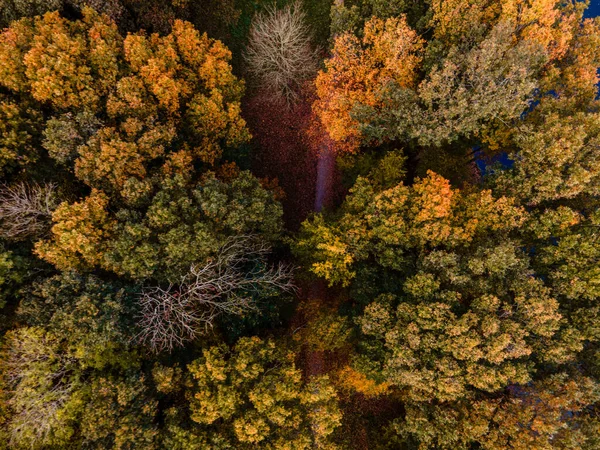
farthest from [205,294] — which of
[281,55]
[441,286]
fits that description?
[281,55]

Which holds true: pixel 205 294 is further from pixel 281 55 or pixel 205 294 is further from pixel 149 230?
pixel 281 55

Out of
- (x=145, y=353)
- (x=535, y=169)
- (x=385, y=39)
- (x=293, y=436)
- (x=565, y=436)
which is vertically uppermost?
(x=385, y=39)

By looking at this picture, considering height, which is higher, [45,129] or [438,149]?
[438,149]

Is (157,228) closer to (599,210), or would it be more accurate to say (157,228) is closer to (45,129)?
(45,129)

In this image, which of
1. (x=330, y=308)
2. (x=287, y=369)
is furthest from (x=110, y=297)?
(x=330, y=308)

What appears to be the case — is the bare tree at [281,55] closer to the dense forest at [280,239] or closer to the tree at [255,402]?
the dense forest at [280,239]

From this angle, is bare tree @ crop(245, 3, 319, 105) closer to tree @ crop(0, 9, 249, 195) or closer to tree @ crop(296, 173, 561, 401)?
tree @ crop(0, 9, 249, 195)

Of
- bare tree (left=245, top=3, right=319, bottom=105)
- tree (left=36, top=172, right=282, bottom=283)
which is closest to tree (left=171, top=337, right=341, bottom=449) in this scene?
tree (left=36, top=172, right=282, bottom=283)
